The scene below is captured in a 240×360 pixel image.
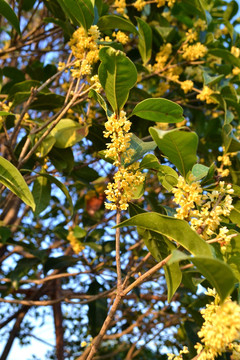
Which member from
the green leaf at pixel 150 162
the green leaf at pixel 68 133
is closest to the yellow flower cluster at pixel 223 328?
the green leaf at pixel 150 162

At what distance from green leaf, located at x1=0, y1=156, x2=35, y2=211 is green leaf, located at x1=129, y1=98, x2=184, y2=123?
367mm

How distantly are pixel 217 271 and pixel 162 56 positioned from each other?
5.53 feet

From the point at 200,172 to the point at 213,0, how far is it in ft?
5.63

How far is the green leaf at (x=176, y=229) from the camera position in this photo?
769 millimetres

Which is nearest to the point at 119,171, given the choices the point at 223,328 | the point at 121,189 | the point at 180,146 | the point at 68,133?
the point at 121,189

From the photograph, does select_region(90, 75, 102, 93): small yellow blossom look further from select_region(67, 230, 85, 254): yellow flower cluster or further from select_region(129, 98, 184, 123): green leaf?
select_region(67, 230, 85, 254): yellow flower cluster

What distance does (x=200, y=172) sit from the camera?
1.04 meters

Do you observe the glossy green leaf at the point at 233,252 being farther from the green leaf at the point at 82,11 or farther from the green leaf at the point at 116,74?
the green leaf at the point at 82,11

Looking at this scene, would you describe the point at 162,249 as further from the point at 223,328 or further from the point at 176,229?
the point at 223,328

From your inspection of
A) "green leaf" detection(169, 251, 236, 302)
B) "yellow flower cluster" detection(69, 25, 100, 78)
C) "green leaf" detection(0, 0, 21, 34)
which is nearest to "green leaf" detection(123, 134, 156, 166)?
"yellow flower cluster" detection(69, 25, 100, 78)

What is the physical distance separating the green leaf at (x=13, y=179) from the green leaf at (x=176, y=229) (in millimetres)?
348

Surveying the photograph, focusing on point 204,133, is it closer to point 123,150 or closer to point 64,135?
point 64,135

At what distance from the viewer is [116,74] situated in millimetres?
1026

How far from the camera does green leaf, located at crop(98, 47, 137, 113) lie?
0.99 meters
